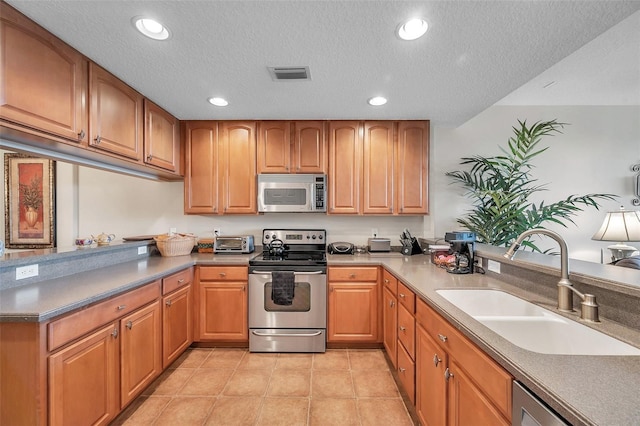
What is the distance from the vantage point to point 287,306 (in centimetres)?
253

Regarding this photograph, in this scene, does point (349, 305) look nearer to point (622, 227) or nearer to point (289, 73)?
point (289, 73)

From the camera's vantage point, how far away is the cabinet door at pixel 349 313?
8.36ft

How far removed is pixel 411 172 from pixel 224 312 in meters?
2.40

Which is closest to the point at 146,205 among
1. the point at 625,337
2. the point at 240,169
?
the point at 240,169

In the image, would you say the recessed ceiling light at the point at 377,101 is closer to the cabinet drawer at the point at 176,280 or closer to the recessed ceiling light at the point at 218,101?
the recessed ceiling light at the point at 218,101

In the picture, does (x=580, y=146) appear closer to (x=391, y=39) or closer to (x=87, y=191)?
(x=391, y=39)

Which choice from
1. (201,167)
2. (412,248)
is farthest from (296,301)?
(201,167)

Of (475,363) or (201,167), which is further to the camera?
(201,167)

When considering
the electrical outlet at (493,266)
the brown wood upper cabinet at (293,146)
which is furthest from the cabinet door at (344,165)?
the electrical outlet at (493,266)

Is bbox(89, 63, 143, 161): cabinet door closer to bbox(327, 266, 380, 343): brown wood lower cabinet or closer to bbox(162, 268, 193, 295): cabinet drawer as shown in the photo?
bbox(162, 268, 193, 295): cabinet drawer

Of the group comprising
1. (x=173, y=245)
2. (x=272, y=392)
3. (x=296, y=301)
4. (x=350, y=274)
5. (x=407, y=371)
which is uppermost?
(x=173, y=245)

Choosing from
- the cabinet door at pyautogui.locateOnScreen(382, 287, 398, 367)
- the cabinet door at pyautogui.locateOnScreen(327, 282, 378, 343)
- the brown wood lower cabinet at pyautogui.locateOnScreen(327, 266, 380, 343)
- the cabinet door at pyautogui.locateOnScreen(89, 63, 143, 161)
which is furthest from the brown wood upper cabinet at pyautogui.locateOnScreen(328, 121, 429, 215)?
the cabinet door at pyautogui.locateOnScreen(89, 63, 143, 161)

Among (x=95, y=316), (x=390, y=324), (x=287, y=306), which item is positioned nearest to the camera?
(x=95, y=316)

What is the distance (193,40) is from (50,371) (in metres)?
1.82
